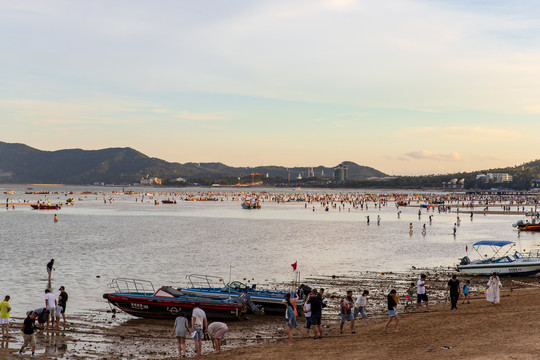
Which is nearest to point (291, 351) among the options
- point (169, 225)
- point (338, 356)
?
point (338, 356)

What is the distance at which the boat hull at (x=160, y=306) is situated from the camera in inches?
895

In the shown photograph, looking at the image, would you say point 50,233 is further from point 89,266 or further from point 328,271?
point 328,271

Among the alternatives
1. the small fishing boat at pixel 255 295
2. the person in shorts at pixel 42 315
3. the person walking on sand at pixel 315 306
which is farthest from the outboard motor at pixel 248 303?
the person in shorts at pixel 42 315

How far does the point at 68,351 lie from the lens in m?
17.6

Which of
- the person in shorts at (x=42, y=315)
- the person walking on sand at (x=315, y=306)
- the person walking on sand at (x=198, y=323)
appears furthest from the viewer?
the person in shorts at (x=42, y=315)

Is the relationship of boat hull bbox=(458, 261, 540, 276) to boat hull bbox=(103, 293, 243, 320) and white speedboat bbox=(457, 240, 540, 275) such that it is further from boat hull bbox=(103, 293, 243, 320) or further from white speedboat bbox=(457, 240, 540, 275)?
boat hull bbox=(103, 293, 243, 320)

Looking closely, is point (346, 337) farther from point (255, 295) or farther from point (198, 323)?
point (255, 295)

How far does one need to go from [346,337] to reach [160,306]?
920cm

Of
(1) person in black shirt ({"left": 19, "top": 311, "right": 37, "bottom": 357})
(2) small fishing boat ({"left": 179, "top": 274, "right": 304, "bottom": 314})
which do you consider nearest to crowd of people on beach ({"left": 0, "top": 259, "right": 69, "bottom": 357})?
(1) person in black shirt ({"left": 19, "top": 311, "right": 37, "bottom": 357})

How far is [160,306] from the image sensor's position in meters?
23.2

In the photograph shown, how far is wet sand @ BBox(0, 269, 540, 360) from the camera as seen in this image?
48.4 ft

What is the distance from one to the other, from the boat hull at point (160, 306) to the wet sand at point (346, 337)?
1.29 feet

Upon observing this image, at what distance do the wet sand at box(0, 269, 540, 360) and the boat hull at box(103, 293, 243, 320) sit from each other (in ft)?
1.29

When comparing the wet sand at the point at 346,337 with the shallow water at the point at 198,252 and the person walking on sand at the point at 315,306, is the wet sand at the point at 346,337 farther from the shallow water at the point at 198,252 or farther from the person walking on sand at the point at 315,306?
the shallow water at the point at 198,252
